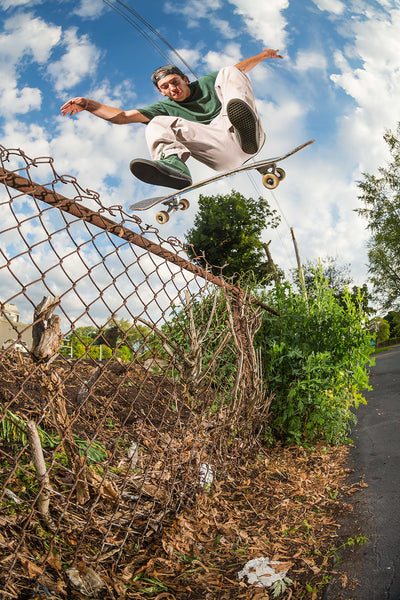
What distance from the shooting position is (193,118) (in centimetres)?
466

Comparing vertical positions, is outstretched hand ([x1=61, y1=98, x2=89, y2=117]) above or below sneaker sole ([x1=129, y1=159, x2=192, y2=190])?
above

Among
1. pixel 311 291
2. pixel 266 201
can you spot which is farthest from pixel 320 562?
pixel 266 201

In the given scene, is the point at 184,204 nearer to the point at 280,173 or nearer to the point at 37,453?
the point at 280,173

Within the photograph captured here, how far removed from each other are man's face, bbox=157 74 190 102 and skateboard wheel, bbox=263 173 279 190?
1401 millimetres

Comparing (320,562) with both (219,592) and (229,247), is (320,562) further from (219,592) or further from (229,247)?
(229,247)

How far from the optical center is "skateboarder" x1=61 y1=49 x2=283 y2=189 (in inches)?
169

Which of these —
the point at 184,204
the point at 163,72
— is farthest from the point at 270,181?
the point at 163,72

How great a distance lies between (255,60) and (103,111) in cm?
196

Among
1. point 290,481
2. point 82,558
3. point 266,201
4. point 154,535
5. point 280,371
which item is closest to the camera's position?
point 82,558

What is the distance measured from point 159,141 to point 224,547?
4095 mm

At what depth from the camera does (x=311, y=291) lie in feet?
14.3

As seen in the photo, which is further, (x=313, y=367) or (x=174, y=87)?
(x=174, y=87)

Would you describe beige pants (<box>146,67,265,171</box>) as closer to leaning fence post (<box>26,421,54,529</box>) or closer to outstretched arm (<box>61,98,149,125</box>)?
outstretched arm (<box>61,98,149,125</box>)

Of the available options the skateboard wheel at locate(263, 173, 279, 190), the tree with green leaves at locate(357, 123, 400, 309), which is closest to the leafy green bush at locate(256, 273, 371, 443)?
the skateboard wheel at locate(263, 173, 279, 190)
